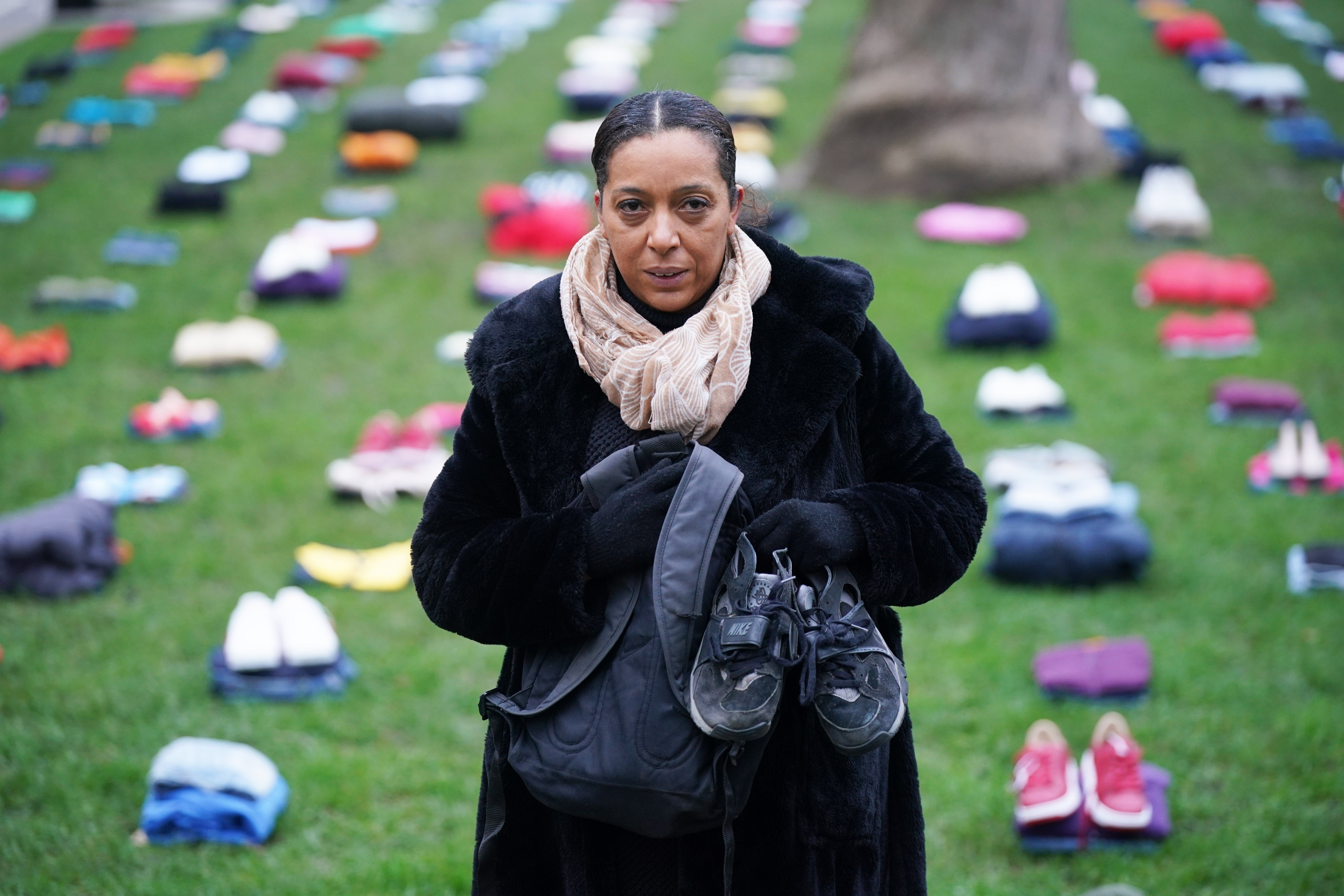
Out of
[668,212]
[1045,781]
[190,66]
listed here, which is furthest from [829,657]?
[190,66]

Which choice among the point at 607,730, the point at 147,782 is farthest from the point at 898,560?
the point at 147,782

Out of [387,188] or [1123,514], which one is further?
[387,188]

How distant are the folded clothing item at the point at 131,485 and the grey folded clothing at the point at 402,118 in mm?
6109

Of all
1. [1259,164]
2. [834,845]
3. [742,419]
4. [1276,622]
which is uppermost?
[742,419]

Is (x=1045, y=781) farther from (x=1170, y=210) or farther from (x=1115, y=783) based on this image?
(x=1170, y=210)

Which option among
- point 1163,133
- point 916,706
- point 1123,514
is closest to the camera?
point 916,706

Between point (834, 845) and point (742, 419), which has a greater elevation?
point (742, 419)

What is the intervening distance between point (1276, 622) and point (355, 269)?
6.90 meters

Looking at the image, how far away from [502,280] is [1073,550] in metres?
4.86

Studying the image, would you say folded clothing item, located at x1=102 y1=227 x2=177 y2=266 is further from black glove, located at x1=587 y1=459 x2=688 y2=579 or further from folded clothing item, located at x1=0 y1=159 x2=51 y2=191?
black glove, located at x1=587 y1=459 x2=688 y2=579

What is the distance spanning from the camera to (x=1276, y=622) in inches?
209

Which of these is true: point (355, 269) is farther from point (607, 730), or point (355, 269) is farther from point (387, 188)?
point (607, 730)

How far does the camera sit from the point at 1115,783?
408 cm

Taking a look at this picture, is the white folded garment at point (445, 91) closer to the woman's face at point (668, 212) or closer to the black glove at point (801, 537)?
the woman's face at point (668, 212)
